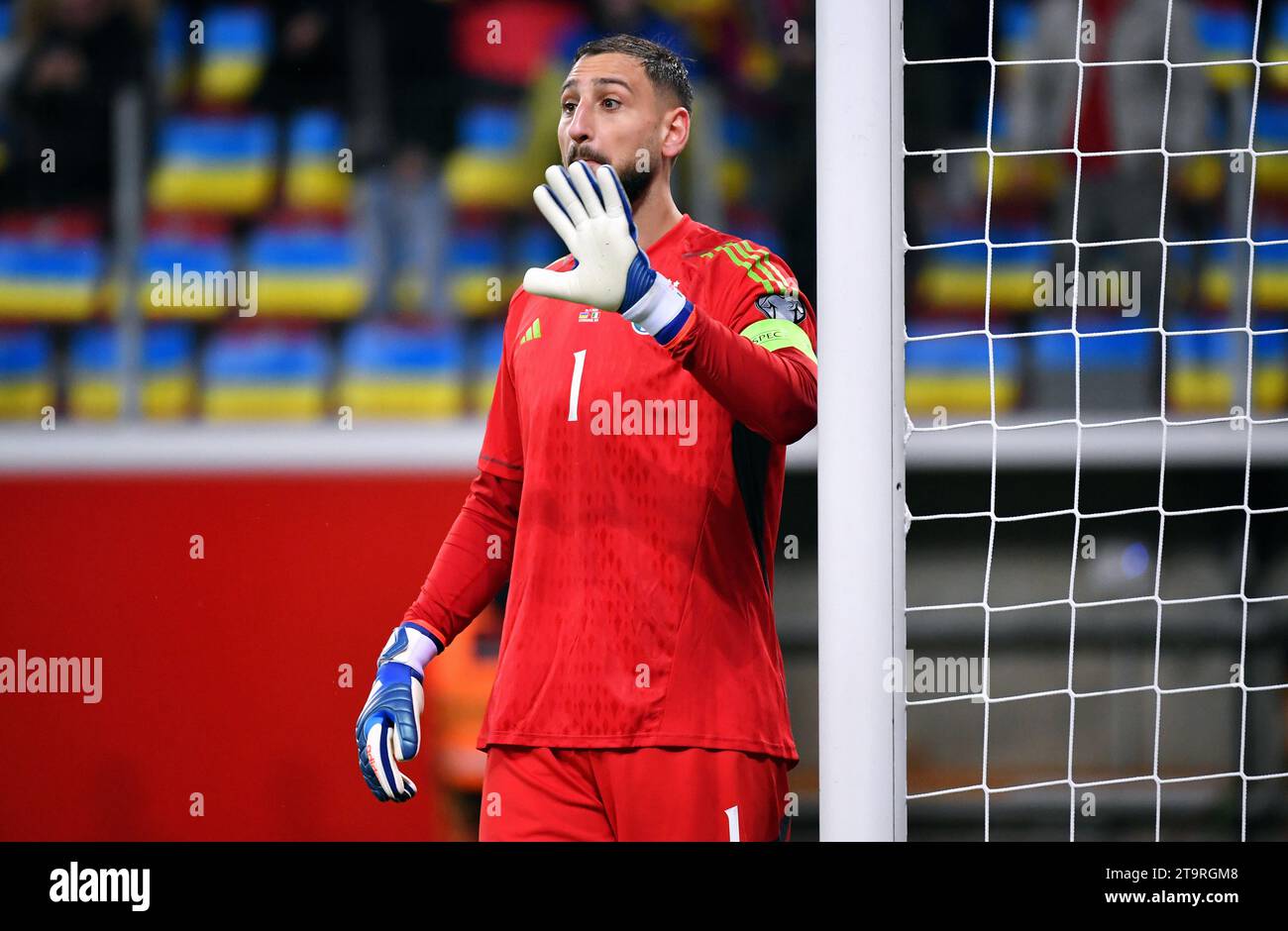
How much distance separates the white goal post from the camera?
1.82 metres

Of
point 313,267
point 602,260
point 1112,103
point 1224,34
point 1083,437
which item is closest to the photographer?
point 602,260

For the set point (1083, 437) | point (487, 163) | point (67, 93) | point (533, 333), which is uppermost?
point (67, 93)

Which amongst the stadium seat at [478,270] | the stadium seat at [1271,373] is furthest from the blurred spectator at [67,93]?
the stadium seat at [1271,373]

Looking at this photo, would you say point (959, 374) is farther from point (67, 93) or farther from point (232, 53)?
point (67, 93)

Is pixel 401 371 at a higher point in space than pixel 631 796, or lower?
higher

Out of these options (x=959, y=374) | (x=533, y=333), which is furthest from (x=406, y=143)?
(x=533, y=333)

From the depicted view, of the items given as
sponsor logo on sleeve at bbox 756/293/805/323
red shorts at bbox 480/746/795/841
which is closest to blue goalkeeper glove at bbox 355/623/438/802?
red shorts at bbox 480/746/795/841

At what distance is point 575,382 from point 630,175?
0.95 feet

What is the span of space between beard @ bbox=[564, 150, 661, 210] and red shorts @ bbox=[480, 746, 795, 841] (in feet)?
2.30

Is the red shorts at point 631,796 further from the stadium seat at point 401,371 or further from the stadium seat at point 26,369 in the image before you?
the stadium seat at point 26,369

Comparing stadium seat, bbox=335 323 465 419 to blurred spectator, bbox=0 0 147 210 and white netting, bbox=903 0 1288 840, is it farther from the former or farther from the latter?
white netting, bbox=903 0 1288 840

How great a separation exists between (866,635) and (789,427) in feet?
0.87

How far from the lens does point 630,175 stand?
2.00 m
